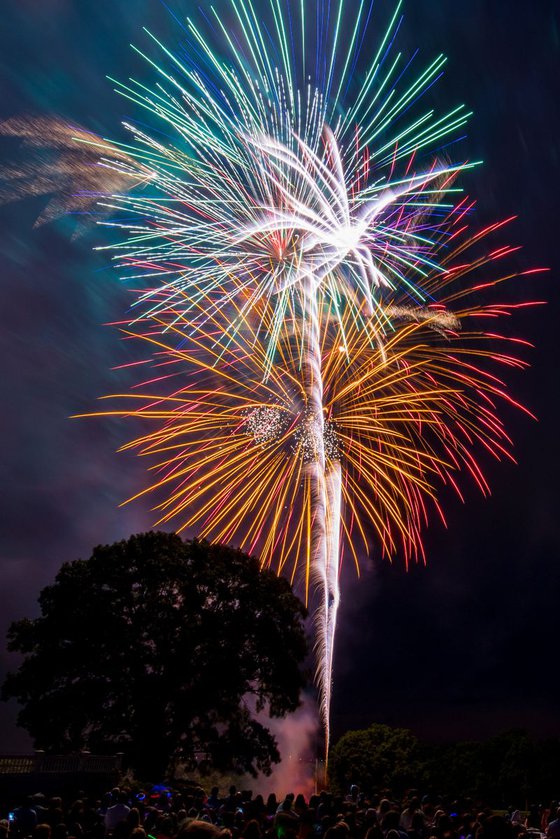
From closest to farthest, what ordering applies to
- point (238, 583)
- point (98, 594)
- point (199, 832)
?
point (199, 832) → point (98, 594) → point (238, 583)

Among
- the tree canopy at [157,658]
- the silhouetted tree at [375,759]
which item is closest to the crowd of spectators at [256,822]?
the tree canopy at [157,658]

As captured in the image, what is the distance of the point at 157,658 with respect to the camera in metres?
27.4

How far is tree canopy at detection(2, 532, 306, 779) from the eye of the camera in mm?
26250

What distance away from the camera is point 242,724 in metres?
28.7

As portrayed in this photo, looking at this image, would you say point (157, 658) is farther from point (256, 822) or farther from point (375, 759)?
point (375, 759)

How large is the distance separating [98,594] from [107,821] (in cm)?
1819

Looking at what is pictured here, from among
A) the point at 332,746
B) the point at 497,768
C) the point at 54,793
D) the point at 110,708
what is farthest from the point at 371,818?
the point at 497,768

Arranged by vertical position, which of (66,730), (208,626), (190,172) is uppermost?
(190,172)

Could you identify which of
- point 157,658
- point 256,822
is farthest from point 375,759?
point 256,822

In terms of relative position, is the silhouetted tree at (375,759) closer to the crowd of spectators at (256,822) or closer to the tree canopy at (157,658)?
the tree canopy at (157,658)

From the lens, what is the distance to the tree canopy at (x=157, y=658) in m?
26.2

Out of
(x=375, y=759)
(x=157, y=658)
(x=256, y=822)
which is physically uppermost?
(x=157, y=658)

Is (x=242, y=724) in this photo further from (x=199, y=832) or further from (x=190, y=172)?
(x=199, y=832)

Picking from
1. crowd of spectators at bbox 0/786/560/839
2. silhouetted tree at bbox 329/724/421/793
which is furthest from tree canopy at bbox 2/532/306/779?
silhouetted tree at bbox 329/724/421/793
